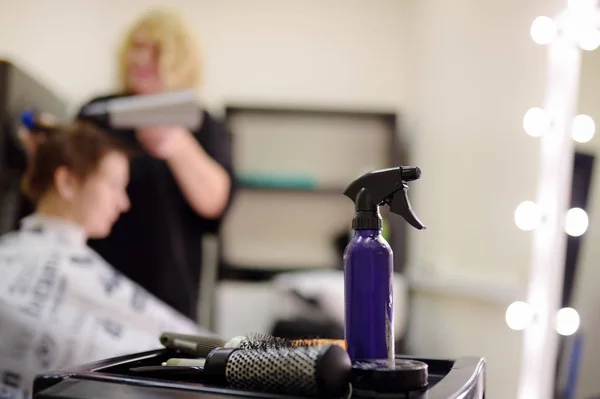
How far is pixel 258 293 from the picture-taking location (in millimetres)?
2004

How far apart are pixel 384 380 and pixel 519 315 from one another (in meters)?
0.83

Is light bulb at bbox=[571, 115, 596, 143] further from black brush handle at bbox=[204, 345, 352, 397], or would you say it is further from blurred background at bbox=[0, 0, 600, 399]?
black brush handle at bbox=[204, 345, 352, 397]

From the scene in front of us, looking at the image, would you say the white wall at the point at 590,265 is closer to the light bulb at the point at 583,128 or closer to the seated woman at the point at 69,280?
the light bulb at the point at 583,128

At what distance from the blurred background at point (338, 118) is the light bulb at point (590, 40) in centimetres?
29

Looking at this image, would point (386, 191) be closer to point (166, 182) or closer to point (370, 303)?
point (370, 303)

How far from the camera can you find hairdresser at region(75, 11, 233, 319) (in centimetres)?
168

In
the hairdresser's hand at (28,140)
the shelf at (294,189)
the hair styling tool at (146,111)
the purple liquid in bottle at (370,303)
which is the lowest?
the purple liquid in bottle at (370,303)

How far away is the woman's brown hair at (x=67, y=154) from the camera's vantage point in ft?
5.02

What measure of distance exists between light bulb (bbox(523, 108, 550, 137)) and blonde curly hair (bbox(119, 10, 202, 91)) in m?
1.04

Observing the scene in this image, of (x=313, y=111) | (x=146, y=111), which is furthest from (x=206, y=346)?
(x=313, y=111)

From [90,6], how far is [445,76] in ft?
3.73

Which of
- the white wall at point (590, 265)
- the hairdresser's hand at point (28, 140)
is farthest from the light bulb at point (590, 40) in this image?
the hairdresser's hand at point (28, 140)

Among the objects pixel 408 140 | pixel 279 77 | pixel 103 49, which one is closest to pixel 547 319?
pixel 408 140

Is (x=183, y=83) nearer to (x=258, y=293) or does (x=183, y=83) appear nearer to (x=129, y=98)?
(x=129, y=98)
